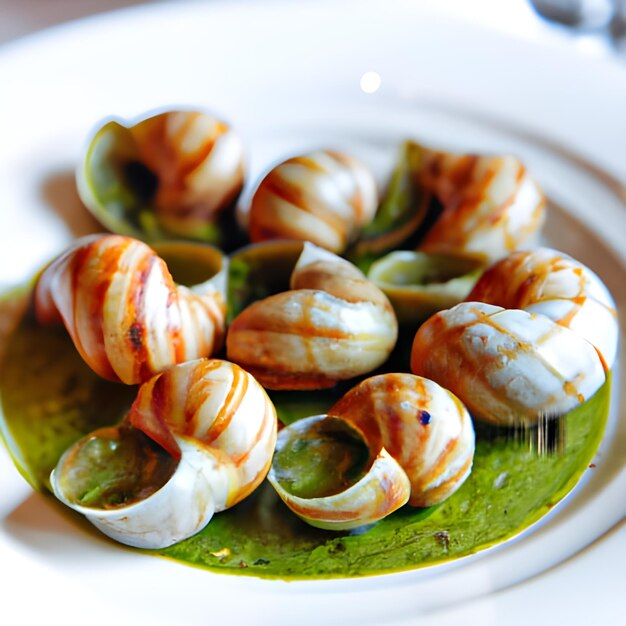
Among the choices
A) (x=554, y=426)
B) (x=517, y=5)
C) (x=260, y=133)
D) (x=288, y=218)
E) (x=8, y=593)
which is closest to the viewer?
(x=8, y=593)

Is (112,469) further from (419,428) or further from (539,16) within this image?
(539,16)

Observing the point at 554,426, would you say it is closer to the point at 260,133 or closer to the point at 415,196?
the point at 415,196

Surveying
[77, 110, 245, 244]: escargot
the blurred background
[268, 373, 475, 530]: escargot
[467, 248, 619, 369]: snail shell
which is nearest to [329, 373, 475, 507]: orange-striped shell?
[268, 373, 475, 530]: escargot

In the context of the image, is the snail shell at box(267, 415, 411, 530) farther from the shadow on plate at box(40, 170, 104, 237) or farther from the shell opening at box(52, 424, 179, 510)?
the shadow on plate at box(40, 170, 104, 237)

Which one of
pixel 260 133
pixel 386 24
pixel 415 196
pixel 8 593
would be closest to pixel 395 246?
pixel 415 196

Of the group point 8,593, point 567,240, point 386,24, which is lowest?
point 8,593

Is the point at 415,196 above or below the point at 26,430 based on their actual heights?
above

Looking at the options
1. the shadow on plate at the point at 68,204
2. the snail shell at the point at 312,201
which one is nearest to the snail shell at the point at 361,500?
the snail shell at the point at 312,201
